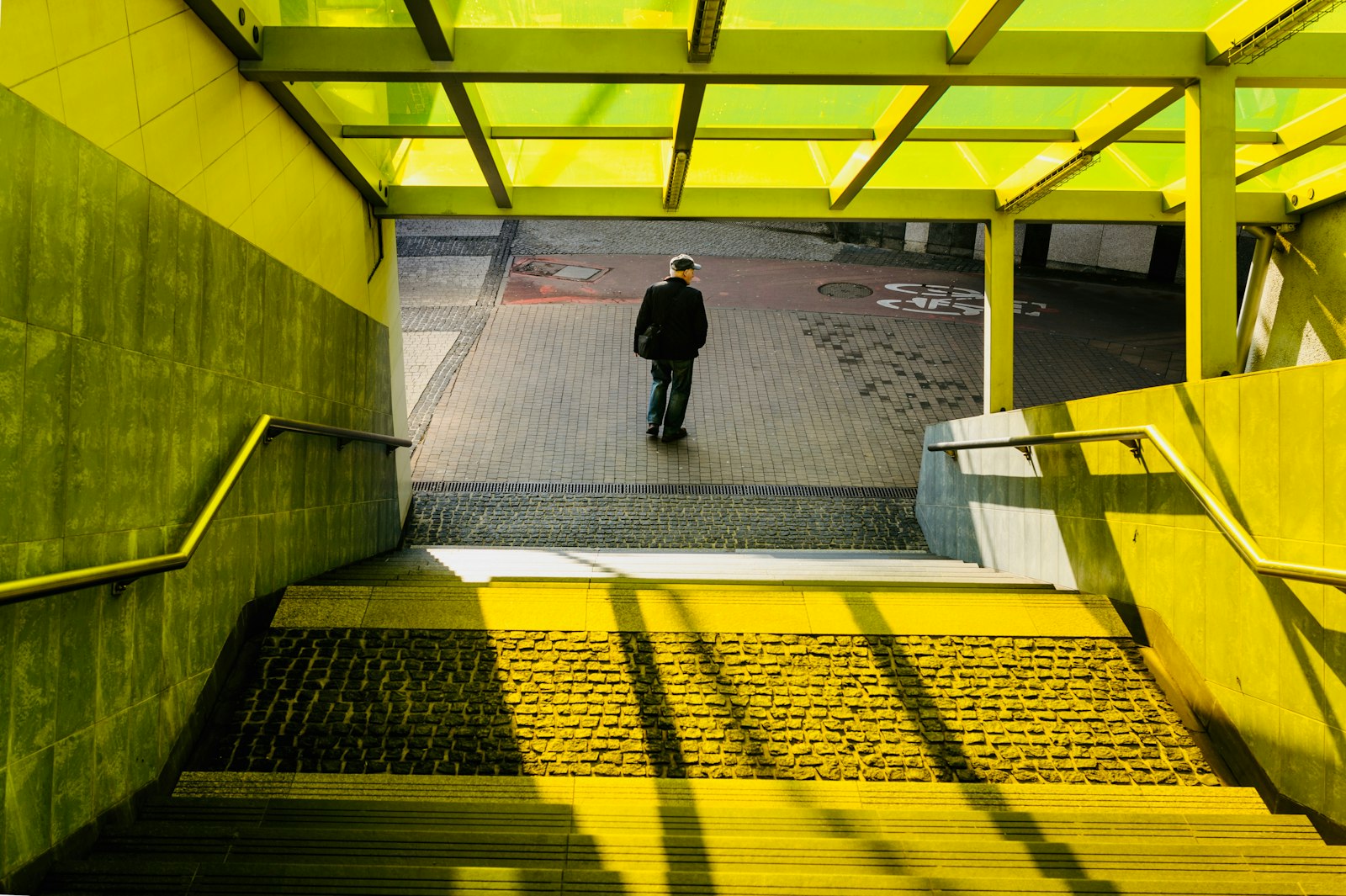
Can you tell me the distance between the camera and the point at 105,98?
9.56 feet

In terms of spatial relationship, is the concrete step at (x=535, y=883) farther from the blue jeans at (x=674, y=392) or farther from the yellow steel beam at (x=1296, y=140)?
the blue jeans at (x=674, y=392)

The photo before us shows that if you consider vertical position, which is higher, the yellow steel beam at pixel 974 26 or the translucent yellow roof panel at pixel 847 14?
the translucent yellow roof panel at pixel 847 14

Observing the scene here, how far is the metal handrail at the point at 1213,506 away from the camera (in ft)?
9.11

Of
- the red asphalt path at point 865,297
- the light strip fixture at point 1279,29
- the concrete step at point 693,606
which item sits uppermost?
the red asphalt path at point 865,297

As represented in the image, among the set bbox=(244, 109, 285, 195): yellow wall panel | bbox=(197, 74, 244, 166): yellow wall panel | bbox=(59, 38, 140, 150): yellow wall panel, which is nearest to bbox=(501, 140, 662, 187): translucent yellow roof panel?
bbox=(244, 109, 285, 195): yellow wall panel

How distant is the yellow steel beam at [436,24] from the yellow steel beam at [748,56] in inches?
2.5

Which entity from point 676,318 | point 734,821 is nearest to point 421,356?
point 676,318

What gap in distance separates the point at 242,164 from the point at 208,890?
2896 millimetres

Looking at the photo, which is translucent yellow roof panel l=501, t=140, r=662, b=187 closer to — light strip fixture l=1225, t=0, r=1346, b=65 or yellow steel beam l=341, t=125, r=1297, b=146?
yellow steel beam l=341, t=125, r=1297, b=146

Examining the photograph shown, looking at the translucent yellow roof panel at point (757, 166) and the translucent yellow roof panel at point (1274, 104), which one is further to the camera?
the translucent yellow roof panel at point (757, 166)

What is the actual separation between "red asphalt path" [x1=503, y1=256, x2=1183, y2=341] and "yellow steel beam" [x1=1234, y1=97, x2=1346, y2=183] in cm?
711

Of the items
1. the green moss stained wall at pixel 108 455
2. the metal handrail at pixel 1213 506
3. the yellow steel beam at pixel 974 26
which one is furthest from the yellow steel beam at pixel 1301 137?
the green moss stained wall at pixel 108 455

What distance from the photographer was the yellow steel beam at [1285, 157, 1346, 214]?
648 cm

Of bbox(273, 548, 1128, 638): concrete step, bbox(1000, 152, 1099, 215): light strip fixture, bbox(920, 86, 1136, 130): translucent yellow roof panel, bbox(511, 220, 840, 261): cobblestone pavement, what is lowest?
bbox(273, 548, 1128, 638): concrete step
